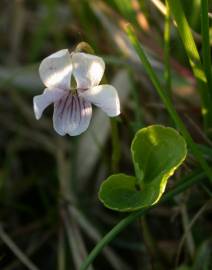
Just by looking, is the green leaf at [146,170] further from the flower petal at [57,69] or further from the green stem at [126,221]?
the flower petal at [57,69]

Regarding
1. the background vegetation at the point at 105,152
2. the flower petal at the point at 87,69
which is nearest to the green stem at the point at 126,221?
the background vegetation at the point at 105,152

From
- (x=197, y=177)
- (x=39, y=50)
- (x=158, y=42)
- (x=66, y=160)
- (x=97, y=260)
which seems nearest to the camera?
(x=197, y=177)

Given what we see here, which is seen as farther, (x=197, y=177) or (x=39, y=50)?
(x=39, y=50)

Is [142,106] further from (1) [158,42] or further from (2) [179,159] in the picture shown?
(2) [179,159]

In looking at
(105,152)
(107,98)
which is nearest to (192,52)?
(107,98)

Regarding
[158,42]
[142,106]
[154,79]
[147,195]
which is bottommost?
[142,106]

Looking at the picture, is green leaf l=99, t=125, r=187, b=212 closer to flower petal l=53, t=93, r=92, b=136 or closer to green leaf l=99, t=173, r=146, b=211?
green leaf l=99, t=173, r=146, b=211

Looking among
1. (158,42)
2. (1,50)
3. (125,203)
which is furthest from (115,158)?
(1,50)
